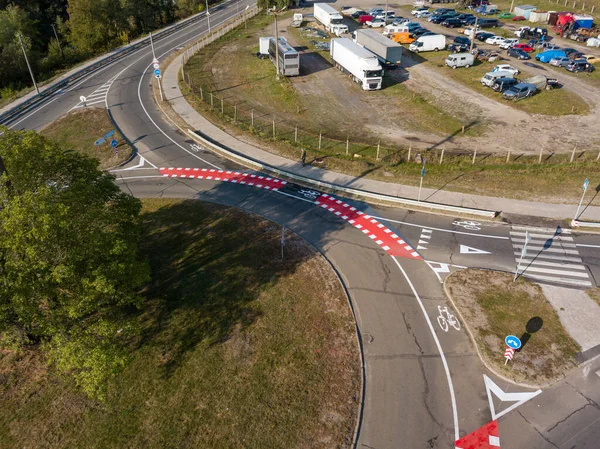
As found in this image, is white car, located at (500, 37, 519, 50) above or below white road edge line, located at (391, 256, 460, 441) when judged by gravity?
below

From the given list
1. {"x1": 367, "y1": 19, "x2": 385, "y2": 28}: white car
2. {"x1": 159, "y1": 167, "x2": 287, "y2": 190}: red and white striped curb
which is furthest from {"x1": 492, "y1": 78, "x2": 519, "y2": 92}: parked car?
{"x1": 367, "y1": 19, "x2": 385, "y2": 28}: white car

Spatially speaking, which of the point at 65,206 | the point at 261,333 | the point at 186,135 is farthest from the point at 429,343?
the point at 186,135

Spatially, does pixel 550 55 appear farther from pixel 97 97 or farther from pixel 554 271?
pixel 97 97

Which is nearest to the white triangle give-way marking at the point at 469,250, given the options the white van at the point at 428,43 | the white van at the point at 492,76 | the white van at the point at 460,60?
the white van at the point at 492,76

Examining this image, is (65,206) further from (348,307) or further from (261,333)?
(348,307)

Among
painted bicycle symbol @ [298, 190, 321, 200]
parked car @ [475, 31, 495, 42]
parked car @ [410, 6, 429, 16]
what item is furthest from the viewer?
parked car @ [410, 6, 429, 16]

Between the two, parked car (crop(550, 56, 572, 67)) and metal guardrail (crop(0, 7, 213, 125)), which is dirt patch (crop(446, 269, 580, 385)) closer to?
parked car (crop(550, 56, 572, 67))

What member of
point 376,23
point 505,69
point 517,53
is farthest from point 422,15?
point 505,69
